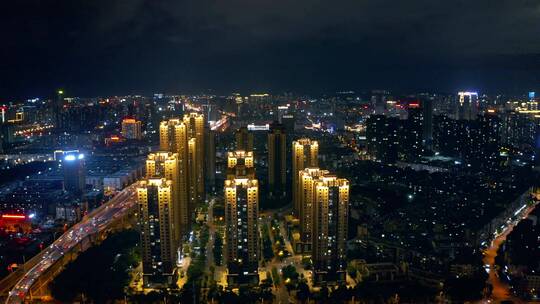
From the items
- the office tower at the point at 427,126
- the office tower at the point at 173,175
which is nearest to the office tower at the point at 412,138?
the office tower at the point at 427,126

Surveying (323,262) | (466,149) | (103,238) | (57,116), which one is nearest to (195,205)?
(103,238)

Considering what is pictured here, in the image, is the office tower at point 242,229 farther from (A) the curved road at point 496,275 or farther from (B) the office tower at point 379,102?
(B) the office tower at point 379,102

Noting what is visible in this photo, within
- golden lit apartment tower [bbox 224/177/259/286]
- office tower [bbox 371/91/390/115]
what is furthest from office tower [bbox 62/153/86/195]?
office tower [bbox 371/91/390/115]

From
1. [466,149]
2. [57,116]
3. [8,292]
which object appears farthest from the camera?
[57,116]

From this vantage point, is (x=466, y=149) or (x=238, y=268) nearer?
(x=238, y=268)

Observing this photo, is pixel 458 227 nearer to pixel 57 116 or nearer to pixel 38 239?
pixel 38 239

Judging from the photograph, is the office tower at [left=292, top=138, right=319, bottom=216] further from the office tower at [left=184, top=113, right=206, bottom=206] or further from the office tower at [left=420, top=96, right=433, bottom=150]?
the office tower at [left=420, top=96, right=433, bottom=150]
